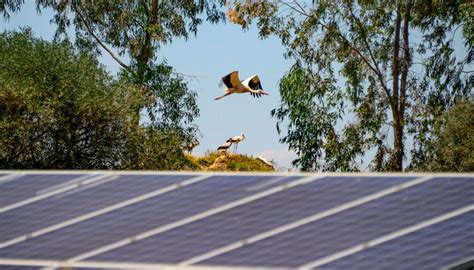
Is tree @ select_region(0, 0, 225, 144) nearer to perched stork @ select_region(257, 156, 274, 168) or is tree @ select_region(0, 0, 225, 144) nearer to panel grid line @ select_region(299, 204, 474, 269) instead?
perched stork @ select_region(257, 156, 274, 168)

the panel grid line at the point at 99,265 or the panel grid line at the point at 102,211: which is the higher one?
the panel grid line at the point at 102,211

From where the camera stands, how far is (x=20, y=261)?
7.64m

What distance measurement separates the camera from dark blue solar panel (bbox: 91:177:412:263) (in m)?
7.15

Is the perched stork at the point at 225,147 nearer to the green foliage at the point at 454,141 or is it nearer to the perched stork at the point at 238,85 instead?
the perched stork at the point at 238,85

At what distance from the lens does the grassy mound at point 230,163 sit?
30078 millimetres

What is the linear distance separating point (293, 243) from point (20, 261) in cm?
271

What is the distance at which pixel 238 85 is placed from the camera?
3075cm

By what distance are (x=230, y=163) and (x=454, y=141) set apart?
32.1ft

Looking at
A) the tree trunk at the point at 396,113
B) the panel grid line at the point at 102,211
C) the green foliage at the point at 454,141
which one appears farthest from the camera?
the tree trunk at the point at 396,113

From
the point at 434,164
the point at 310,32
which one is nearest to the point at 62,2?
the point at 310,32

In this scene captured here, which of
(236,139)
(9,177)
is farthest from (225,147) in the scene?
(9,177)

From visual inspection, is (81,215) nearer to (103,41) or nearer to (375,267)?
(375,267)

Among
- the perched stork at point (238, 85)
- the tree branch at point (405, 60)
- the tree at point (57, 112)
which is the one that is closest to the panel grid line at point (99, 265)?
the tree at point (57, 112)

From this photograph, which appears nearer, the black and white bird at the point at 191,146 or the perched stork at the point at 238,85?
the black and white bird at the point at 191,146
